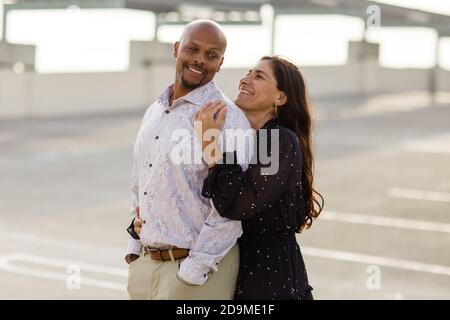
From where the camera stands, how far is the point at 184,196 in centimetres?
347

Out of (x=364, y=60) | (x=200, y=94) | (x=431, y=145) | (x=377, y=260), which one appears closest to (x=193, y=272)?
(x=200, y=94)

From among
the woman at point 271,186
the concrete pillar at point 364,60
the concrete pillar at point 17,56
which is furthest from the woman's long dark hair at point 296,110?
the concrete pillar at point 364,60

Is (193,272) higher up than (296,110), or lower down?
lower down

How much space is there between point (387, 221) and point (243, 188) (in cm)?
734

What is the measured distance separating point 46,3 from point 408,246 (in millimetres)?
19858

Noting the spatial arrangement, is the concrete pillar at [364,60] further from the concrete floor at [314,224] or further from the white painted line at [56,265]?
the white painted line at [56,265]

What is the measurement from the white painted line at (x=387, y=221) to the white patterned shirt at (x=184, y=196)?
6.91 m

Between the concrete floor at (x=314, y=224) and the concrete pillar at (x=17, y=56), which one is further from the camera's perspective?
the concrete pillar at (x=17, y=56)

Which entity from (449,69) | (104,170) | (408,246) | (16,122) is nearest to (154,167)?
(408,246)

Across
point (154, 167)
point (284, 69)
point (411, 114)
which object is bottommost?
point (411, 114)

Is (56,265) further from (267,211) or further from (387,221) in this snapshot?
(267,211)

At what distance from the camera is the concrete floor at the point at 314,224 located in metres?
7.53

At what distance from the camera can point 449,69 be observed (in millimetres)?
45375

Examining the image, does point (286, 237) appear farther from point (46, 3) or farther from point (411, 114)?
point (411, 114)
